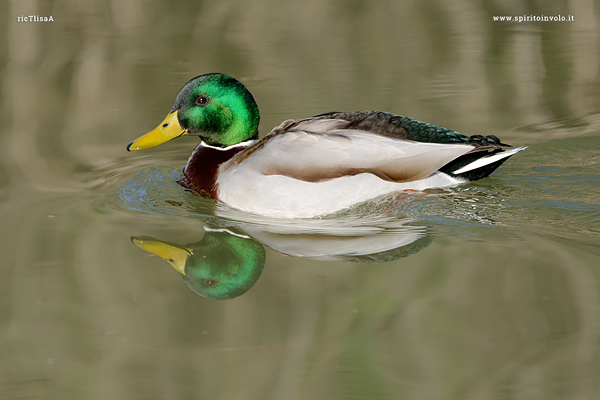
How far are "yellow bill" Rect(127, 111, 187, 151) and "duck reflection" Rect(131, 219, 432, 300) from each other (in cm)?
100

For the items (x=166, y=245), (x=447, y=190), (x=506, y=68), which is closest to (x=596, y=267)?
(x=447, y=190)

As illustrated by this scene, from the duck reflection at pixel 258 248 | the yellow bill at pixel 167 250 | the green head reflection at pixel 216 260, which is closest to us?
the green head reflection at pixel 216 260

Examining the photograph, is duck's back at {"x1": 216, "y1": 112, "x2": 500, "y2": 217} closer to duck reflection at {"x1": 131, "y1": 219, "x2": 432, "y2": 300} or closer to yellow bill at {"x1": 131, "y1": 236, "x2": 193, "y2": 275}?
duck reflection at {"x1": 131, "y1": 219, "x2": 432, "y2": 300}

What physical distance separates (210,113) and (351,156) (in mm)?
1338

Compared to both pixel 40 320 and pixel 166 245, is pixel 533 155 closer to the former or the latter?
pixel 166 245

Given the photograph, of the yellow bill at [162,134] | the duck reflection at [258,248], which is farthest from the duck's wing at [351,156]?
the yellow bill at [162,134]

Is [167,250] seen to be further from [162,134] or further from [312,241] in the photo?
[162,134]

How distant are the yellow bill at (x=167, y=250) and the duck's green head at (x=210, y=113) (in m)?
1.05

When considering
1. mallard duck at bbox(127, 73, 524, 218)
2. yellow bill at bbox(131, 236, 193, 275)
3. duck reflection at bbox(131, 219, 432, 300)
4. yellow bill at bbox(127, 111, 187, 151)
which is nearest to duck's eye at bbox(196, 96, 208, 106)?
yellow bill at bbox(127, 111, 187, 151)

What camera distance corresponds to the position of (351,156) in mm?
5625

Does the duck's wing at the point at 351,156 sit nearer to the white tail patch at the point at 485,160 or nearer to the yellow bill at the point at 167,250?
the white tail patch at the point at 485,160

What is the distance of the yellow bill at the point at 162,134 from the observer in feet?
20.3

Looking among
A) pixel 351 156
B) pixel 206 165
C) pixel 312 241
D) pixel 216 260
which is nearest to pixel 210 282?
pixel 216 260

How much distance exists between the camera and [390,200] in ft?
18.8
